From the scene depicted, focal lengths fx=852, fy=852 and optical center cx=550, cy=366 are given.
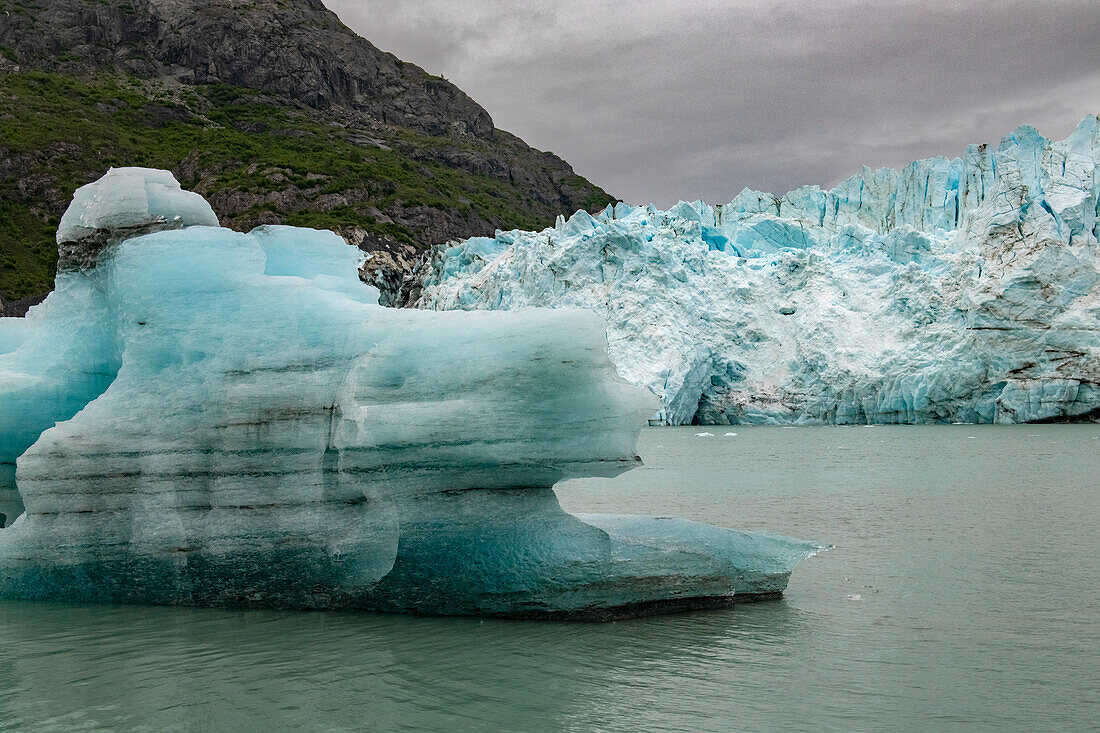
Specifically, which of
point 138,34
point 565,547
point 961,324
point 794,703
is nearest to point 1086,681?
point 794,703

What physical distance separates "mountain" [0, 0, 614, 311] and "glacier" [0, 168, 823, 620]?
93.9 feet

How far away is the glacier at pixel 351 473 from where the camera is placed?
5305 millimetres

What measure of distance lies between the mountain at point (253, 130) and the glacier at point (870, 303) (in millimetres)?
13952

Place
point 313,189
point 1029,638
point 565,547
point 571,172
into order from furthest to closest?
1. point 571,172
2. point 313,189
3. point 565,547
4. point 1029,638

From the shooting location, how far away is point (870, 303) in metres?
30.7

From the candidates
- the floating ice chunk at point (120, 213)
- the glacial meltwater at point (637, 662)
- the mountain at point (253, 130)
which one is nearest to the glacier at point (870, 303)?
the mountain at point (253, 130)

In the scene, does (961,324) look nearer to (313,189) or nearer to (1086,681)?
(1086,681)

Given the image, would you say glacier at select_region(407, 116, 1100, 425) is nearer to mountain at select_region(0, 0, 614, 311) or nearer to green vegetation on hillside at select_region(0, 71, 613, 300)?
mountain at select_region(0, 0, 614, 311)

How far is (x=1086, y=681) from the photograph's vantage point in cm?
419

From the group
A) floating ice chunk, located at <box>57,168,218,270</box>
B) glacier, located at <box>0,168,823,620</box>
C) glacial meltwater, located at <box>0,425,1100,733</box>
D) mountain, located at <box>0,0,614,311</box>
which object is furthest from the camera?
mountain, located at <box>0,0,614,311</box>

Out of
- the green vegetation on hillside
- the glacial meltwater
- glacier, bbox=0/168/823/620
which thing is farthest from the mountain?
the glacial meltwater

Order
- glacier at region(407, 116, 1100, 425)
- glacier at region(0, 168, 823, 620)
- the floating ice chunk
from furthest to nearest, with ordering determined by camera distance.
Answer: glacier at region(407, 116, 1100, 425)
the floating ice chunk
glacier at region(0, 168, 823, 620)

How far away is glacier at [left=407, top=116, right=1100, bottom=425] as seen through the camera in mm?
27719

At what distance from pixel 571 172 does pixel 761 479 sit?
7220 cm
